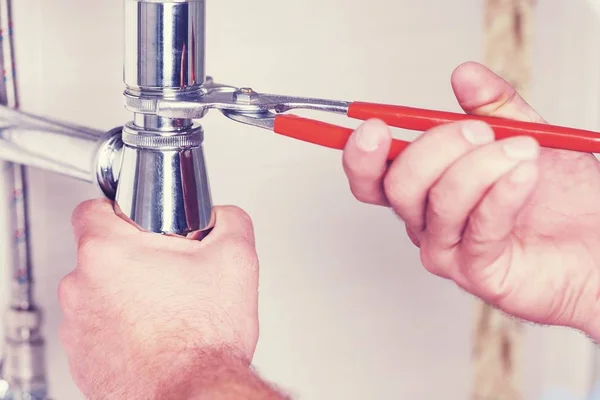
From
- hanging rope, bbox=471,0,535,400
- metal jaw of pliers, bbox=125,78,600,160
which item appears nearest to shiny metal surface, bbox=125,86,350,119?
metal jaw of pliers, bbox=125,78,600,160

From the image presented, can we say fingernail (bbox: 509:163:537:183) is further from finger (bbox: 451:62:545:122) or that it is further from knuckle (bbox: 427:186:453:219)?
finger (bbox: 451:62:545:122)

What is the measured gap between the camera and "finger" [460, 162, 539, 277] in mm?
350

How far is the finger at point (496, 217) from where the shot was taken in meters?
→ 0.35

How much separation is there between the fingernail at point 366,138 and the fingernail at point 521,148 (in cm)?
6

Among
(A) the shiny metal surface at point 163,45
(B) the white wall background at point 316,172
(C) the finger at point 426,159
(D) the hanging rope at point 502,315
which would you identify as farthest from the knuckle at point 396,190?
(D) the hanging rope at point 502,315

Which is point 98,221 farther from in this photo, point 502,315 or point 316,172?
point 502,315

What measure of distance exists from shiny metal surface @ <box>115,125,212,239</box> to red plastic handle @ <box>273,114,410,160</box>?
49 mm

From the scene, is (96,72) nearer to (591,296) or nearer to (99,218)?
(99,218)

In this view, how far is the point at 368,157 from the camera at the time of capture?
38 cm

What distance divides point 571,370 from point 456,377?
0.25 metres

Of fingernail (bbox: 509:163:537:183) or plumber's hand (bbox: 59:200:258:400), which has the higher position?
fingernail (bbox: 509:163:537:183)

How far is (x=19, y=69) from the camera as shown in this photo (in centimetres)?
53

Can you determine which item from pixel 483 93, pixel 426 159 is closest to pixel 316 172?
pixel 483 93

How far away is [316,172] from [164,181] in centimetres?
33
